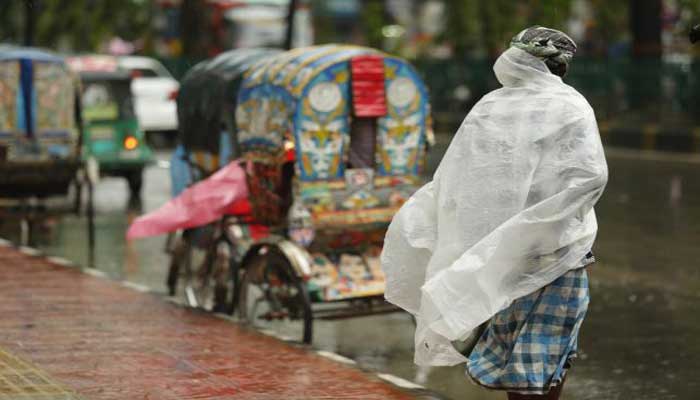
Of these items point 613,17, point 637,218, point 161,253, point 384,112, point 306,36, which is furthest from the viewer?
point 613,17

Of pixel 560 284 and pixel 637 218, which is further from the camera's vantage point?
pixel 637 218

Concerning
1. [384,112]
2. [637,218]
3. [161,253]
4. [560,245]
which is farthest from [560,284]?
[637,218]

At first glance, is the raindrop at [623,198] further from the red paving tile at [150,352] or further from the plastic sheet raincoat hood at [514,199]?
the plastic sheet raincoat hood at [514,199]

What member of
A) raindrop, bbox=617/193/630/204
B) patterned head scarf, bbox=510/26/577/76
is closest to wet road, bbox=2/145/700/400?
raindrop, bbox=617/193/630/204

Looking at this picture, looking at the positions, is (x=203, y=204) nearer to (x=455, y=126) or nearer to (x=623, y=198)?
(x=623, y=198)

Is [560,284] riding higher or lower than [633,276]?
higher

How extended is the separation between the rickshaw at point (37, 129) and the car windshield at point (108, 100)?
6.96 ft

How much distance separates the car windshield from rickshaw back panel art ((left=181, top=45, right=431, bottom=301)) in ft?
31.1

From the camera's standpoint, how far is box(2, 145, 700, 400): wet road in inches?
339

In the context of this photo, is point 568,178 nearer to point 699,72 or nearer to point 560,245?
point 560,245

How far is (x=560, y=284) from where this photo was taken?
18.7 ft

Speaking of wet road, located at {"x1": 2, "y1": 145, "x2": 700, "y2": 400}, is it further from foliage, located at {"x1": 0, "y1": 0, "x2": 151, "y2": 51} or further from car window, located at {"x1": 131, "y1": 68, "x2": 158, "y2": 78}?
foliage, located at {"x1": 0, "y1": 0, "x2": 151, "y2": 51}

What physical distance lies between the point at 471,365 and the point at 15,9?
136 feet

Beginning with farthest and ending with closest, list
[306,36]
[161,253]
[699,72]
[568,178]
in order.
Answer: [306,36] < [699,72] < [161,253] < [568,178]
